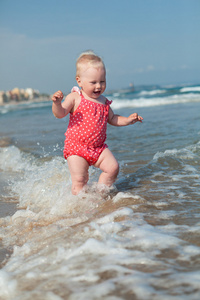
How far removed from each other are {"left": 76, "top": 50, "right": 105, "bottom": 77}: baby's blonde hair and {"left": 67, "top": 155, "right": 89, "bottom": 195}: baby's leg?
2.71 ft

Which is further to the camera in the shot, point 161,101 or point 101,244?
point 161,101

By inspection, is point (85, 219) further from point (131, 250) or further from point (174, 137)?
point (174, 137)

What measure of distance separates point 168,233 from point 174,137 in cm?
477

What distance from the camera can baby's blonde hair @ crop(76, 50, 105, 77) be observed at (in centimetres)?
324

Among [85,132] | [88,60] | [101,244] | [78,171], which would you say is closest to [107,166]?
[78,171]

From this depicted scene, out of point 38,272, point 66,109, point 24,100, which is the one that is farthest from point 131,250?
point 24,100

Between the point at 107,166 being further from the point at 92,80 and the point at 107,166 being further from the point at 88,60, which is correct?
the point at 88,60

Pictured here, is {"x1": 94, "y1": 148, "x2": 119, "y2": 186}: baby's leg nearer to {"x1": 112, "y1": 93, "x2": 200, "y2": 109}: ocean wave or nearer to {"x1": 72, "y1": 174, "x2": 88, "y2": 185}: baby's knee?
{"x1": 72, "y1": 174, "x2": 88, "y2": 185}: baby's knee

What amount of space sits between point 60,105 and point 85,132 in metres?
0.38

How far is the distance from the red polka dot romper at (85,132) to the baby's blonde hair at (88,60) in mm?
302

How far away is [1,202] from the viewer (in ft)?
12.4

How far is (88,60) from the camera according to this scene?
10.7 ft

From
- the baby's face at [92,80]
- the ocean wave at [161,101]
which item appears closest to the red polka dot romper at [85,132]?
the baby's face at [92,80]

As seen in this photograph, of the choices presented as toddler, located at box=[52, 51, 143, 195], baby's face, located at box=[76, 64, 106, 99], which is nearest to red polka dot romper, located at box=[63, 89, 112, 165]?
toddler, located at box=[52, 51, 143, 195]
